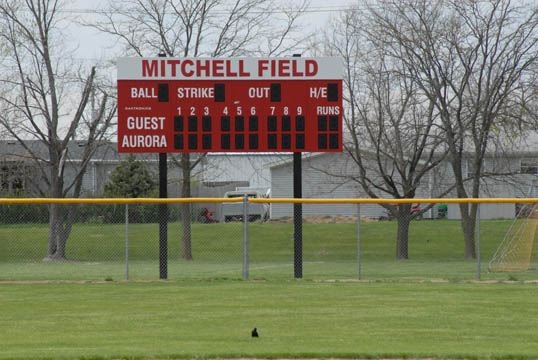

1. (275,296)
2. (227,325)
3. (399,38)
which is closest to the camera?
(227,325)

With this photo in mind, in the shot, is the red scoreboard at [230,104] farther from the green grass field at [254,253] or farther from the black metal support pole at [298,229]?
the green grass field at [254,253]

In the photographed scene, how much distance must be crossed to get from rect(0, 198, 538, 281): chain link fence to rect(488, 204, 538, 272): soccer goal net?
2 centimetres

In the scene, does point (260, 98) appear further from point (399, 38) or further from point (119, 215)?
point (399, 38)

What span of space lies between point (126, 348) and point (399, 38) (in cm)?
1835

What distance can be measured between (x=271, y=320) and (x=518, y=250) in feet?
35.6

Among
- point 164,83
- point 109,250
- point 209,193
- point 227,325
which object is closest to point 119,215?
point 109,250

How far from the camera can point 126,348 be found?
7.72 m

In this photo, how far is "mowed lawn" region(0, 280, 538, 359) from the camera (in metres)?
7.67

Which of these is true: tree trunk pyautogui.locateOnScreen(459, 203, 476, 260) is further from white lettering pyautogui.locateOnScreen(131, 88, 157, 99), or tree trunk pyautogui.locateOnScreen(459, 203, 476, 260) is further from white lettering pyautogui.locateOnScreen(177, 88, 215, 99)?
white lettering pyautogui.locateOnScreen(131, 88, 157, 99)

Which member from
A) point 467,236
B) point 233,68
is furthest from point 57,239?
point 467,236

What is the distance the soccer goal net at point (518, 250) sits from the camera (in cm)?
1790

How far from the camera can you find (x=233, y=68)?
16.5m

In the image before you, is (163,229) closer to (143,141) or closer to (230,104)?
(143,141)

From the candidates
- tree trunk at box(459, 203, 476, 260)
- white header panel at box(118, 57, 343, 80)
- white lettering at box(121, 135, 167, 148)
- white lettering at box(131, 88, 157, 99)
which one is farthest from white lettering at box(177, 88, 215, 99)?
tree trunk at box(459, 203, 476, 260)
